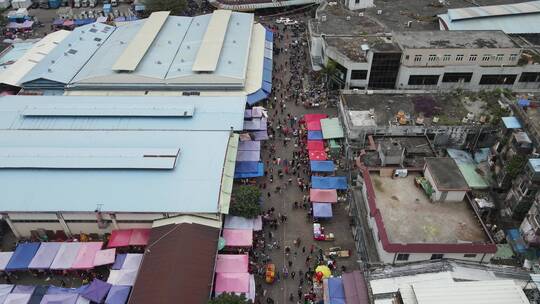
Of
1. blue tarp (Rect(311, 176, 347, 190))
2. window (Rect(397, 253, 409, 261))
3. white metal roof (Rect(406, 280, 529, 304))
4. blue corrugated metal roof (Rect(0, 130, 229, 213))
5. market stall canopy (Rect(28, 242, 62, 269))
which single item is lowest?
market stall canopy (Rect(28, 242, 62, 269))

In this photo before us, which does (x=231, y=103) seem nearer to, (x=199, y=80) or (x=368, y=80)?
(x=199, y=80)

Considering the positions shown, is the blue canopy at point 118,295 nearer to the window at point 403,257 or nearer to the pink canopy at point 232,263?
the pink canopy at point 232,263

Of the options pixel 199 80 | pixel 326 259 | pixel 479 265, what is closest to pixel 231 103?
pixel 199 80

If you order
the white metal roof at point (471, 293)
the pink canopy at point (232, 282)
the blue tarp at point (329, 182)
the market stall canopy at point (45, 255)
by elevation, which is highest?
the white metal roof at point (471, 293)

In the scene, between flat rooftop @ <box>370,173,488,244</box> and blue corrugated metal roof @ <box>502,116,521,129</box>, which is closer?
flat rooftop @ <box>370,173,488,244</box>

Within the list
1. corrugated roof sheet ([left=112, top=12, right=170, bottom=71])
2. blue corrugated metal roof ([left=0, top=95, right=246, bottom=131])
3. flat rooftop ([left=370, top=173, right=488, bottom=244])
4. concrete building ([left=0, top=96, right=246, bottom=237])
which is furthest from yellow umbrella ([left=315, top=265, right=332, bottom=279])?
corrugated roof sheet ([left=112, top=12, right=170, bottom=71])

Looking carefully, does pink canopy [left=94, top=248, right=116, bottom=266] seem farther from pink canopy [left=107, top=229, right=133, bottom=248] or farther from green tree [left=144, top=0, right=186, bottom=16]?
green tree [left=144, top=0, right=186, bottom=16]

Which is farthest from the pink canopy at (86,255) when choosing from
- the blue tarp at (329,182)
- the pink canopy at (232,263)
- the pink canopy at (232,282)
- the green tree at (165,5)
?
the green tree at (165,5)
